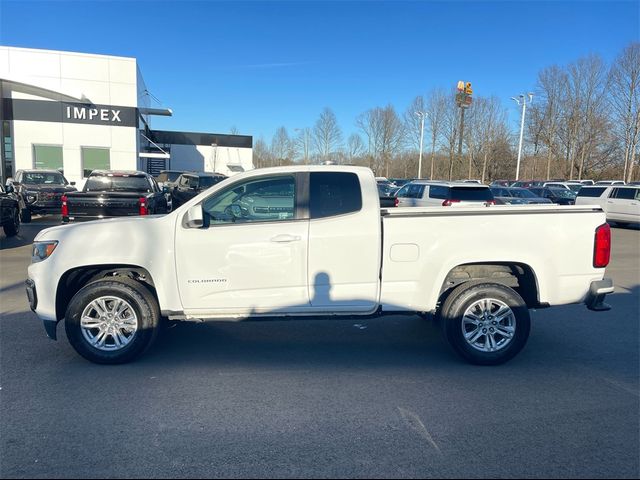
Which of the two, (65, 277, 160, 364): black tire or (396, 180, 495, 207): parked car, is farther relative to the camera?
(396, 180, 495, 207): parked car

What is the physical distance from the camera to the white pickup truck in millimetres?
4367

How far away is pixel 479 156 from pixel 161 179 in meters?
47.4

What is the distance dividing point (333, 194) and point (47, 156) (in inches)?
1044

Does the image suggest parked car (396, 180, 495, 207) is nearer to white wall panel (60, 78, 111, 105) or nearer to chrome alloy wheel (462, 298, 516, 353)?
chrome alloy wheel (462, 298, 516, 353)

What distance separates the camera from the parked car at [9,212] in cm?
1141

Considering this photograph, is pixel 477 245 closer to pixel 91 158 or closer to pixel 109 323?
pixel 109 323

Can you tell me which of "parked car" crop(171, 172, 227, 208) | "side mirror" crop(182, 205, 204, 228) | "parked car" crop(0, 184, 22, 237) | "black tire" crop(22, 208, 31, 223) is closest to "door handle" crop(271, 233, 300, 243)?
"side mirror" crop(182, 205, 204, 228)

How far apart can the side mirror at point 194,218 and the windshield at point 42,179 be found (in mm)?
14624

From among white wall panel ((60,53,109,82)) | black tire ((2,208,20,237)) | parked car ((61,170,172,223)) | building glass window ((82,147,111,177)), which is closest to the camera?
parked car ((61,170,172,223))

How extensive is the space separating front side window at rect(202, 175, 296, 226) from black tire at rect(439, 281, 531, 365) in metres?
1.85

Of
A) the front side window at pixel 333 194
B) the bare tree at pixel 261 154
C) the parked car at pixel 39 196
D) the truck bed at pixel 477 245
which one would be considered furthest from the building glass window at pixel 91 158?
the bare tree at pixel 261 154

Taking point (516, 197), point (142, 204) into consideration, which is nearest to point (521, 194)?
point (516, 197)

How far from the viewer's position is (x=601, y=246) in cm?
454

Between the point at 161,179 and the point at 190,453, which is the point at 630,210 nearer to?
the point at 190,453
